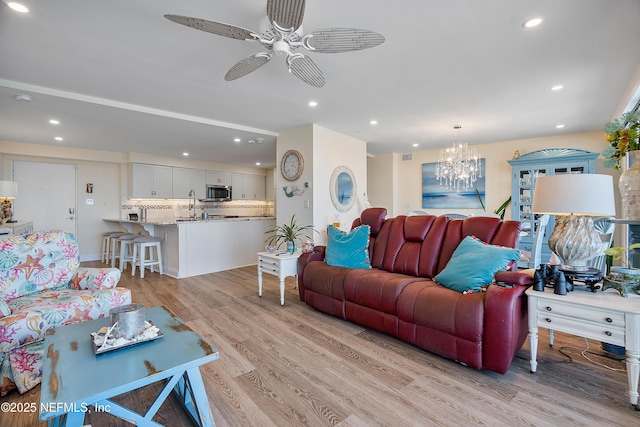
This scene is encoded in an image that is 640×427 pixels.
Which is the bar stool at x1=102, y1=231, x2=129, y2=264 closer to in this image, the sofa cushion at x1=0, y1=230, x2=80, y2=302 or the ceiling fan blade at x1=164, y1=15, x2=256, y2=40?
the sofa cushion at x1=0, y1=230, x2=80, y2=302

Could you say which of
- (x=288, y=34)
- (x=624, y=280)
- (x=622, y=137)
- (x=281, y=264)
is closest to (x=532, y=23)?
(x=622, y=137)

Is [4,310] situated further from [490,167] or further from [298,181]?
[490,167]

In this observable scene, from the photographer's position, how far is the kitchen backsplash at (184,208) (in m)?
6.75

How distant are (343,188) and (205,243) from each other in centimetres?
253

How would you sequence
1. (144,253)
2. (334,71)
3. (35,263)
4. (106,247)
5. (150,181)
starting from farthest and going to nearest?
(150,181) < (106,247) < (144,253) < (334,71) < (35,263)

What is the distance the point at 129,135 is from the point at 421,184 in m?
5.72

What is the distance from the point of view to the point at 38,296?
87.3 inches

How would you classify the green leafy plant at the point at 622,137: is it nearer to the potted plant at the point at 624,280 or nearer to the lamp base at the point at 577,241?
the lamp base at the point at 577,241

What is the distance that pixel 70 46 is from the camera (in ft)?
7.44

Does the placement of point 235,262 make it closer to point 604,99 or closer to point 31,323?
point 31,323

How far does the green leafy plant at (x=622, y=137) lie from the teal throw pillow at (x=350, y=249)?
2.02m

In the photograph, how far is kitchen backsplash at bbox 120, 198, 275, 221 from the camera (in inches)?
266

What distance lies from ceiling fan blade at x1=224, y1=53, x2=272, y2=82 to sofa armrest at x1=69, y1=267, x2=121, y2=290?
6.19ft

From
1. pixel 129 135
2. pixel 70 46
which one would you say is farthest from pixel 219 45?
pixel 129 135
